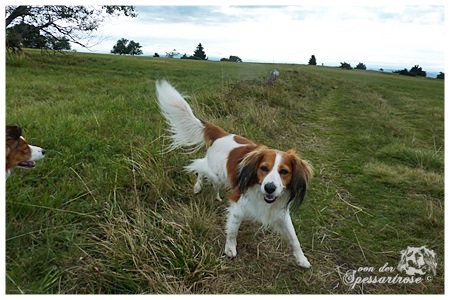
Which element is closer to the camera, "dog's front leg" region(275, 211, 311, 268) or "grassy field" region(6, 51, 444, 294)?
"grassy field" region(6, 51, 444, 294)

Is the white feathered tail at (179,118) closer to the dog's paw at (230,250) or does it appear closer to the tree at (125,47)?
the tree at (125,47)

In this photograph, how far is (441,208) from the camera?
142 inches

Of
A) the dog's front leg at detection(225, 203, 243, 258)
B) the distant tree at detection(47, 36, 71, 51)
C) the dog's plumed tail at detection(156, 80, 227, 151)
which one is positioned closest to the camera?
the dog's front leg at detection(225, 203, 243, 258)

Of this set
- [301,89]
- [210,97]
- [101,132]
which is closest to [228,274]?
[101,132]

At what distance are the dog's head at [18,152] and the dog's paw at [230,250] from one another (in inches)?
68.6

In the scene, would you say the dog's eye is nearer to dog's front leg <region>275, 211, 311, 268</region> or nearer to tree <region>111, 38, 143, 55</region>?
dog's front leg <region>275, 211, 311, 268</region>

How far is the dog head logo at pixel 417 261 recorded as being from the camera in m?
2.58

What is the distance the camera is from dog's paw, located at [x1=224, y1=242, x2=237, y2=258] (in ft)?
8.71

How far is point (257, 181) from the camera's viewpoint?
254 cm

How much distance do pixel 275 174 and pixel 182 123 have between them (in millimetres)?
1653

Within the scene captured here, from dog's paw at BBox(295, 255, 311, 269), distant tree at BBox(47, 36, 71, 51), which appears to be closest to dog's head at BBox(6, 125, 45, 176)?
distant tree at BBox(47, 36, 71, 51)

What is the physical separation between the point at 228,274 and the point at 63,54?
10.9ft

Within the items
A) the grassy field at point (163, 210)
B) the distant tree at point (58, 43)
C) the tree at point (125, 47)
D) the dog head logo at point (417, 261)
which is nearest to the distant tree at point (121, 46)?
the tree at point (125, 47)

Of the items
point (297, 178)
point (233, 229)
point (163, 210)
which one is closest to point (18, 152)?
point (163, 210)
